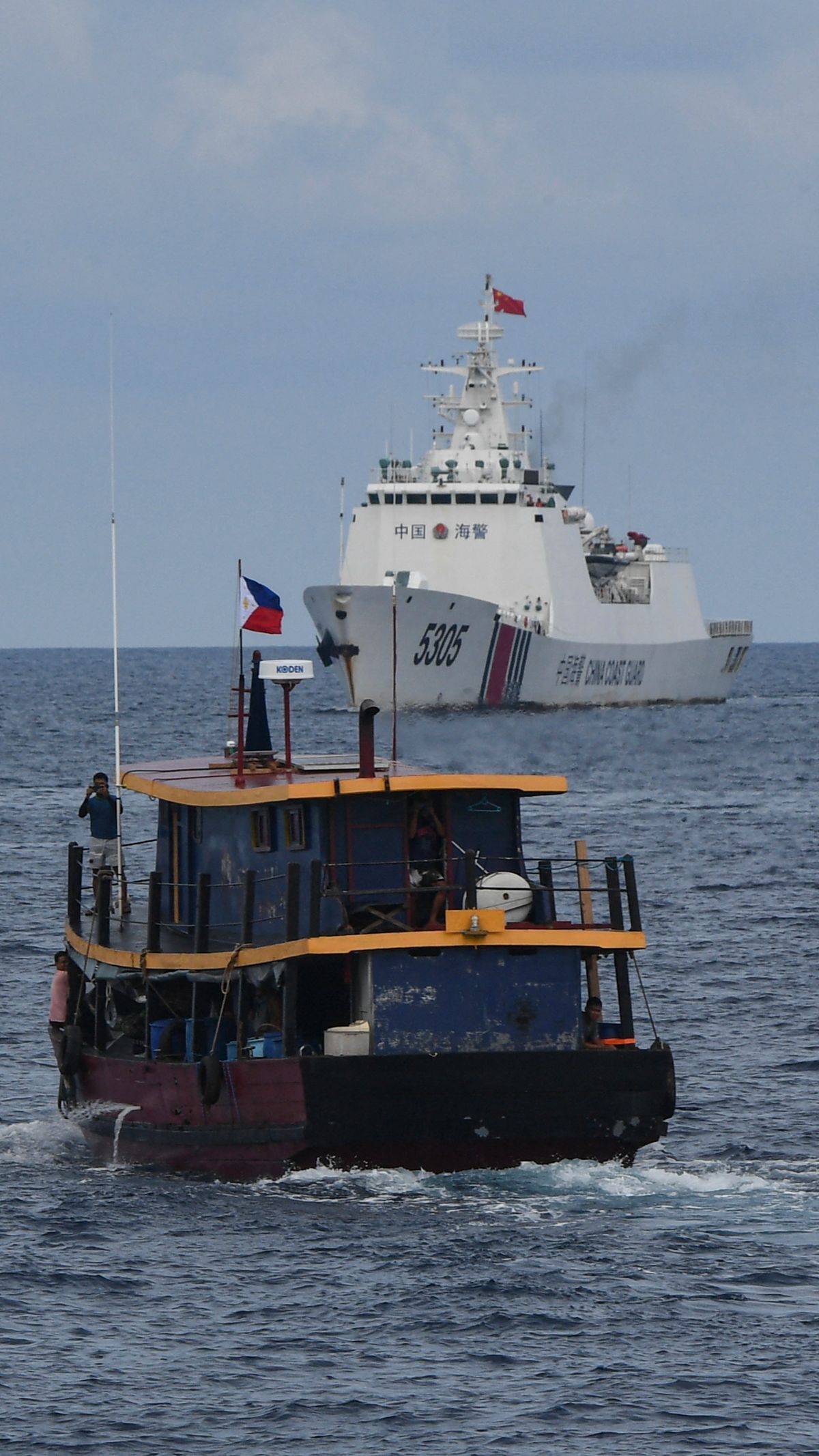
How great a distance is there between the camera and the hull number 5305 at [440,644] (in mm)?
89812

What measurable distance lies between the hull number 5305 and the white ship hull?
0.03 metres

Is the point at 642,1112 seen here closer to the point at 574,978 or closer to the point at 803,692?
the point at 574,978

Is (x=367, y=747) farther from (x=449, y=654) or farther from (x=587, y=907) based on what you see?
(x=449, y=654)

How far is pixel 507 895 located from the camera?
22.9m

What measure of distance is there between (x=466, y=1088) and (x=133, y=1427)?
19.7 ft

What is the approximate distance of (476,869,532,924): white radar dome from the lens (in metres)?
22.8

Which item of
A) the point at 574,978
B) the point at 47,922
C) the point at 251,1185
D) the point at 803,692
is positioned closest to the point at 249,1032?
the point at 251,1185

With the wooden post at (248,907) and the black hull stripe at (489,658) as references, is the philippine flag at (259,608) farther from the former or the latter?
the black hull stripe at (489,658)

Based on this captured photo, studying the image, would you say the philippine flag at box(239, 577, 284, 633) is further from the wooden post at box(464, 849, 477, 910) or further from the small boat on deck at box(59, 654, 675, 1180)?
the wooden post at box(464, 849, 477, 910)

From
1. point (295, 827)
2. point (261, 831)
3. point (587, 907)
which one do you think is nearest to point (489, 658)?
point (587, 907)

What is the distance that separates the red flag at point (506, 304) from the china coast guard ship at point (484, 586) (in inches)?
2.7

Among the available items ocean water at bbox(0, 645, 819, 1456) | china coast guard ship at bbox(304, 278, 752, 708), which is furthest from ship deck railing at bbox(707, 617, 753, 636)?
ocean water at bbox(0, 645, 819, 1456)

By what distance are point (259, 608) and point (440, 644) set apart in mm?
65530

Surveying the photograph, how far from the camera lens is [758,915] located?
42688 mm
